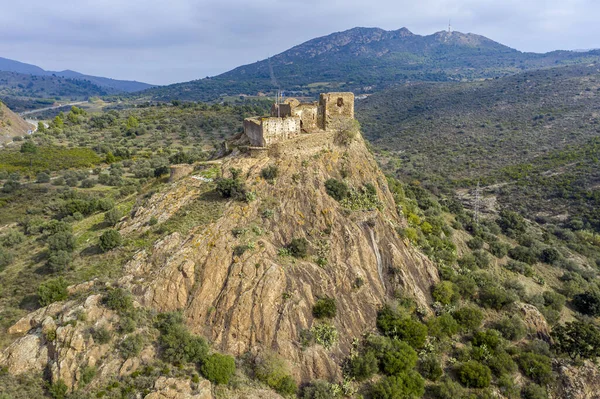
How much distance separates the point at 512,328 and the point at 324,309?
1449 cm

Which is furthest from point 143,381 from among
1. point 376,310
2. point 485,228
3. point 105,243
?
A: point 485,228

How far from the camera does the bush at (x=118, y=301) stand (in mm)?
18688

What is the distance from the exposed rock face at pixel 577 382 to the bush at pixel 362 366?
11.7m

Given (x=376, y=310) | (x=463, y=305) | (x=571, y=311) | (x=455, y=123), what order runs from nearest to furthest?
1. (x=376, y=310)
2. (x=463, y=305)
3. (x=571, y=311)
4. (x=455, y=123)

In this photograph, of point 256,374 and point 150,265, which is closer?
point 256,374

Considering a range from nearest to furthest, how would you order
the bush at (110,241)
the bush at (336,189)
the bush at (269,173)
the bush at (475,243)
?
1. the bush at (110,241)
2. the bush at (269,173)
3. the bush at (336,189)
4. the bush at (475,243)

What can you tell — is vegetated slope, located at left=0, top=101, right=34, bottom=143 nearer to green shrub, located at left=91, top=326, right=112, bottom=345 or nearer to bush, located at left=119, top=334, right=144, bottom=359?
green shrub, located at left=91, top=326, right=112, bottom=345

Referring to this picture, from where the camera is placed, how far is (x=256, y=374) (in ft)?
61.3

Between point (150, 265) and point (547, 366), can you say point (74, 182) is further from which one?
point (547, 366)

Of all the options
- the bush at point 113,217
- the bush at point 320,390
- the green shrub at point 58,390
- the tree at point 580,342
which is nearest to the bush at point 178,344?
the green shrub at point 58,390

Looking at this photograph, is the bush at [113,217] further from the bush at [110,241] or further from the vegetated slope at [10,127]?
the vegetated slope at [10,127]

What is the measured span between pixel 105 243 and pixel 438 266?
24958 mm

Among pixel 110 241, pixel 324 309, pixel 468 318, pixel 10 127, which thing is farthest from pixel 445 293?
pixel 10 127

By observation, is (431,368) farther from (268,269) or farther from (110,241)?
(110,241)
